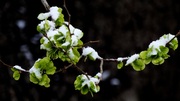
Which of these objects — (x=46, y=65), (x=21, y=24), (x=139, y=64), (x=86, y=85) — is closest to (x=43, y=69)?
(x=46, y=65)

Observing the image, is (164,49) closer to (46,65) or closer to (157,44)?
(157,44)

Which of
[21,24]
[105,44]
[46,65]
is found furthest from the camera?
[105,44]

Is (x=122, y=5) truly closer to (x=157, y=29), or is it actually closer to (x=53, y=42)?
(x=157, y=29)

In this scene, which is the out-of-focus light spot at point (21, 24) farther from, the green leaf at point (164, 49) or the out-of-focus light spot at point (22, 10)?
the green leaf at point (164, 49)

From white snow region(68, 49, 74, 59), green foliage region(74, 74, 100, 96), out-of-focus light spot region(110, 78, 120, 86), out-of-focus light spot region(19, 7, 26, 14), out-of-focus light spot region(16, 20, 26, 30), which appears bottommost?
green foliage region(74, 74, 100, 96)

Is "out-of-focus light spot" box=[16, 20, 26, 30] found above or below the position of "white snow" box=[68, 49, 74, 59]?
above

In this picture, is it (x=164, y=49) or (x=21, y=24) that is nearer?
(x=164, y=49)

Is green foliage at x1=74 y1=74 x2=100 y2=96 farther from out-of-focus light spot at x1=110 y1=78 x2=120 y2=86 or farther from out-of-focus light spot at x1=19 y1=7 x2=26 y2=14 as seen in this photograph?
out-of-focus light spot at x1=110 y1=78 x2=120 y2=86

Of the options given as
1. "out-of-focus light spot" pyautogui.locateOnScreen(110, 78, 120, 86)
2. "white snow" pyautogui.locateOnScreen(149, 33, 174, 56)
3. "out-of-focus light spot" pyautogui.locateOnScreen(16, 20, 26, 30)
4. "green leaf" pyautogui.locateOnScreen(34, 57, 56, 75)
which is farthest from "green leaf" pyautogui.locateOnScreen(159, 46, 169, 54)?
"out-of-focus light spot" pyautogui.locateOnScreen(110, 78, 120, 86)

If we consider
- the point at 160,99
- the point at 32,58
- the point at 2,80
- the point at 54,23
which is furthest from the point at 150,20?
the point at 54,23
